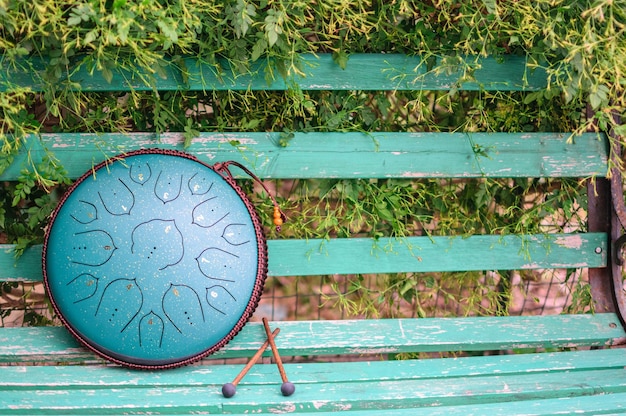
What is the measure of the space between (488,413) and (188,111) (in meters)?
1.18

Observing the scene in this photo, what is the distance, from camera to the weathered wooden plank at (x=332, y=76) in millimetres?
1776

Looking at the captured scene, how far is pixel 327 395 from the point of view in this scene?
5.53 ft

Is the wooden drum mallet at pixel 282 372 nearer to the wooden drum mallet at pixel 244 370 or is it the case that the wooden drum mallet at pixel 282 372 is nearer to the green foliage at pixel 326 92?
the wooden drum mallet at pixel 244 370

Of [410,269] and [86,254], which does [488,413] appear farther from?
[86,254]

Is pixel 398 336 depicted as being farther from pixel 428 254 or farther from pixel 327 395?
pixel 327 395

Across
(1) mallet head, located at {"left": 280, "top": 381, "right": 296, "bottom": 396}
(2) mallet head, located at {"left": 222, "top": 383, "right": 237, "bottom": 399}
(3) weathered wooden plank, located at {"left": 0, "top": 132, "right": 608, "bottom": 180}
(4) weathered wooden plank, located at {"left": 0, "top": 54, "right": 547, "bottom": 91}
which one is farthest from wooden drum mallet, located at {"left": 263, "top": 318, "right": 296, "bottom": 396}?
(4) weathered wooden plank, located at {"left": 0, "top": 54, "right": 547, "bottom": 91}

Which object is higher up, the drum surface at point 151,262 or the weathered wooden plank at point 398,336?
the drum surface at point 151,262

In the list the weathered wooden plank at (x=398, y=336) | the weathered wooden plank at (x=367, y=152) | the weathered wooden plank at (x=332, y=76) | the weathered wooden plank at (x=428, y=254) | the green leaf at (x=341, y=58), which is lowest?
the weathered wooden plank at (x=398, y=336)

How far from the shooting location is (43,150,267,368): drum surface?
168 centimetres

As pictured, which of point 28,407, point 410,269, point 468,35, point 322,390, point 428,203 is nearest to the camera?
point 28,407

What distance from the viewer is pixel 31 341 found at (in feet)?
6.13

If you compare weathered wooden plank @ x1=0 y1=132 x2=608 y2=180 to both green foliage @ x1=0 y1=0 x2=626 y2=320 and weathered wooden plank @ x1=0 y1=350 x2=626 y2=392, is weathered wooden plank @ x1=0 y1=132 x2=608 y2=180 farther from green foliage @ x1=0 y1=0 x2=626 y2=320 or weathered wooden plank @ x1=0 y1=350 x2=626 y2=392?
weathered wooden plank @ x1=0 y1=350 x2=626 y2=392

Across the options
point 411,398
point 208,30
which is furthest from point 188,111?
point 411,398

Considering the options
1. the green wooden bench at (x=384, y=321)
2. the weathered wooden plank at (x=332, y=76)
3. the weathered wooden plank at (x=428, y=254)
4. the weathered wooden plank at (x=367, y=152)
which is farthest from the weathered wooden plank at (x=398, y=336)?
the weathered wooden plank at (x=332, y=76)
